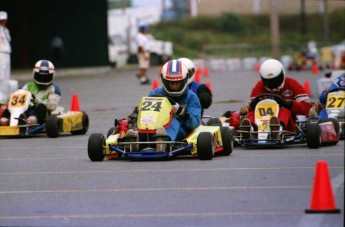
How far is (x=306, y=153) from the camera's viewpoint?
15.0 m

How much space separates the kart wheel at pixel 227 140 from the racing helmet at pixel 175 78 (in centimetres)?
73

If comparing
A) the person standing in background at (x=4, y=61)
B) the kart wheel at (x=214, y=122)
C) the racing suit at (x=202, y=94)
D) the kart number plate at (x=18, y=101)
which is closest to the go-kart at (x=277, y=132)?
the kart wheel at (x=214, y=122)

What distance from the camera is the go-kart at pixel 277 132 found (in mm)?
15344

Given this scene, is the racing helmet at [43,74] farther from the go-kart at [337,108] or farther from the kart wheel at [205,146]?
the kart wheel at [205,146]

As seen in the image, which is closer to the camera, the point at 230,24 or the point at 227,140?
the point at 227,140

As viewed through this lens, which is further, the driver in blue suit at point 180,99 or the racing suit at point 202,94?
the racing suit at point 202,94

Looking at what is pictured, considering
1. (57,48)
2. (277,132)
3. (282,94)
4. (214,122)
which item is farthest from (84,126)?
(57,48)

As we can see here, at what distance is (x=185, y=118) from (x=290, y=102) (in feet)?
5.86

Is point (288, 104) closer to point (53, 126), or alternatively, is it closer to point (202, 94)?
point (202, 94)

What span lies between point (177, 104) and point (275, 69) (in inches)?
83.0

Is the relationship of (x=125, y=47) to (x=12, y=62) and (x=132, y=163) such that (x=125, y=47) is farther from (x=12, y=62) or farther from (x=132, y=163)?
(x=132, y=163)

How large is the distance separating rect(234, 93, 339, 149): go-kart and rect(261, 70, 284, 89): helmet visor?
50 cm

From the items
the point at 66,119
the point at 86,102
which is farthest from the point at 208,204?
the point at 86,102

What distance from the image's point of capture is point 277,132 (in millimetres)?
15383
